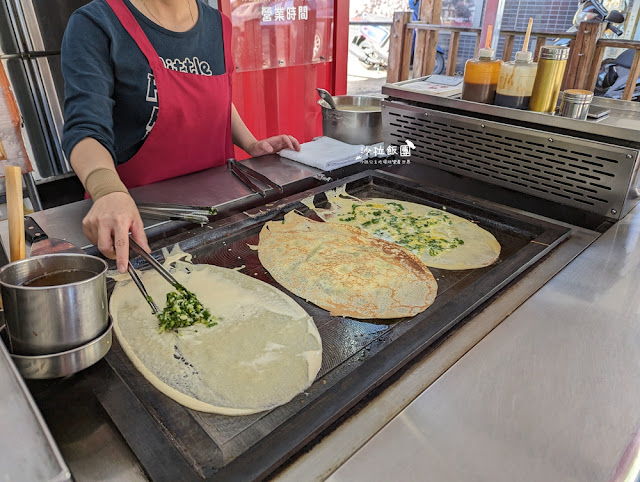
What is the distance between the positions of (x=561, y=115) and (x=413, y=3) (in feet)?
36.0

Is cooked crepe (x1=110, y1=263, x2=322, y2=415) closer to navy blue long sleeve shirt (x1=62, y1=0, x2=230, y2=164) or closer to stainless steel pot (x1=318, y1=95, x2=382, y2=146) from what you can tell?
navy blue long sleeve shirt (x1=62, y1=0, x2=230, y2=164)

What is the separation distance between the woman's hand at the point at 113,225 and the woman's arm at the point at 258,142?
43.7 inches

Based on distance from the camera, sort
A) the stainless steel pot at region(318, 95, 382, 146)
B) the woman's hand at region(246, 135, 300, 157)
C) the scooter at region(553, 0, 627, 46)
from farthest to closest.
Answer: the scooter at region(553, 0, 627, 46)
the stainless steel pot at region(318, 95, 382, 146)
the woman's hand at region(246, 135, 300, 157)

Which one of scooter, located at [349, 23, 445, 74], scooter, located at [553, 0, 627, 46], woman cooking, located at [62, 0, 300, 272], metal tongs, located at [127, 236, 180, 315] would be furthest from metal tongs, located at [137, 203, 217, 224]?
scooter, located at [349, 23, 445, 74]

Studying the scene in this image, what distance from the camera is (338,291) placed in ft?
4.49

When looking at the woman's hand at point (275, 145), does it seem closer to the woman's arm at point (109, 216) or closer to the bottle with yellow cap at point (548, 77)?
the woman's arm at point (109, 216)

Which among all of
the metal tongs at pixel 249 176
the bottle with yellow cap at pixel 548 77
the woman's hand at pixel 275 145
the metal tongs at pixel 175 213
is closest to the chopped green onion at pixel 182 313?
the metal tongs at pixel 175 213

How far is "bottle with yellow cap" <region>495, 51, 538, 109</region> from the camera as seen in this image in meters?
1.71

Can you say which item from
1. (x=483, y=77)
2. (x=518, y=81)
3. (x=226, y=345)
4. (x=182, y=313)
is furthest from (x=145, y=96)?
(x=518, y=81)

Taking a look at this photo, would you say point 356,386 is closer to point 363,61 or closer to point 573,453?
point 573,453

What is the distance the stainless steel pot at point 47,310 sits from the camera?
81cm

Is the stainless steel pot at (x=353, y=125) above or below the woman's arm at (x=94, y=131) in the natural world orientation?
below

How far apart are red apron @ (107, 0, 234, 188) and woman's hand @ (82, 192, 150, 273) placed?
821 mm

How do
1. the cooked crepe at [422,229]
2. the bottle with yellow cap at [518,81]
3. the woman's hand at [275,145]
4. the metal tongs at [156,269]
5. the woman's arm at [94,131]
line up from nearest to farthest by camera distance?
the metal tongs at [156,269], the woman's arm at [94,131], the cooked crepe at [422,229], the bottle with yellow cap at [518,81], the woman's hand at [275,145]
